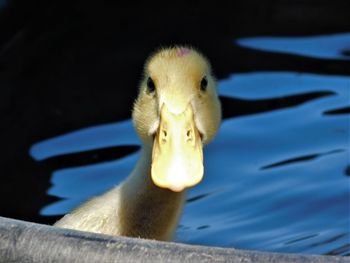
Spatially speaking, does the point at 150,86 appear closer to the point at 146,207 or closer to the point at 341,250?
the point at 146,207

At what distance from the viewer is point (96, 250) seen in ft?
5.42

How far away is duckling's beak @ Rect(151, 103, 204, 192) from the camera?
2053 mm

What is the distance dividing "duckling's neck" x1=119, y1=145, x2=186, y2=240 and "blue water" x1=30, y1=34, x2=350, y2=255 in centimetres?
53

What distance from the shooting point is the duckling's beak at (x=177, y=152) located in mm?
2053

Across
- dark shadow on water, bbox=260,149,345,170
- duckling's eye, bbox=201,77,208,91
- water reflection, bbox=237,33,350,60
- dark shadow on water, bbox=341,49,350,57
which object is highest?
water reflection, bbox=237,33,350,60

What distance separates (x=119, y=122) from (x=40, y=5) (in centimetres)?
53

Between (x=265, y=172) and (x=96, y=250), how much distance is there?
1.79 metres

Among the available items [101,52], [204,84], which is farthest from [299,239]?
[101,52]

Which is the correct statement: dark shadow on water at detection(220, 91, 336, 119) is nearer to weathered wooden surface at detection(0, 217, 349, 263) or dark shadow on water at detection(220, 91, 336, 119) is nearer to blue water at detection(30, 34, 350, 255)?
blue water at detection(30, 34, 350, 255)

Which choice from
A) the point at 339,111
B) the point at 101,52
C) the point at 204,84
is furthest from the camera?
the point at 101,52

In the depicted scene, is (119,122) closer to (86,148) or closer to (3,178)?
(86,148)

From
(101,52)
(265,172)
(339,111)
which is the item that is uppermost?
(101,52)

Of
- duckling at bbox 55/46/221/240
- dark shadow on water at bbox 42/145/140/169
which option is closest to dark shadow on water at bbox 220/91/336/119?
dark shadow on water at bbox 42/145/140/169

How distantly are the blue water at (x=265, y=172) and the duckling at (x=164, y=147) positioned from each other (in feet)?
1.75
